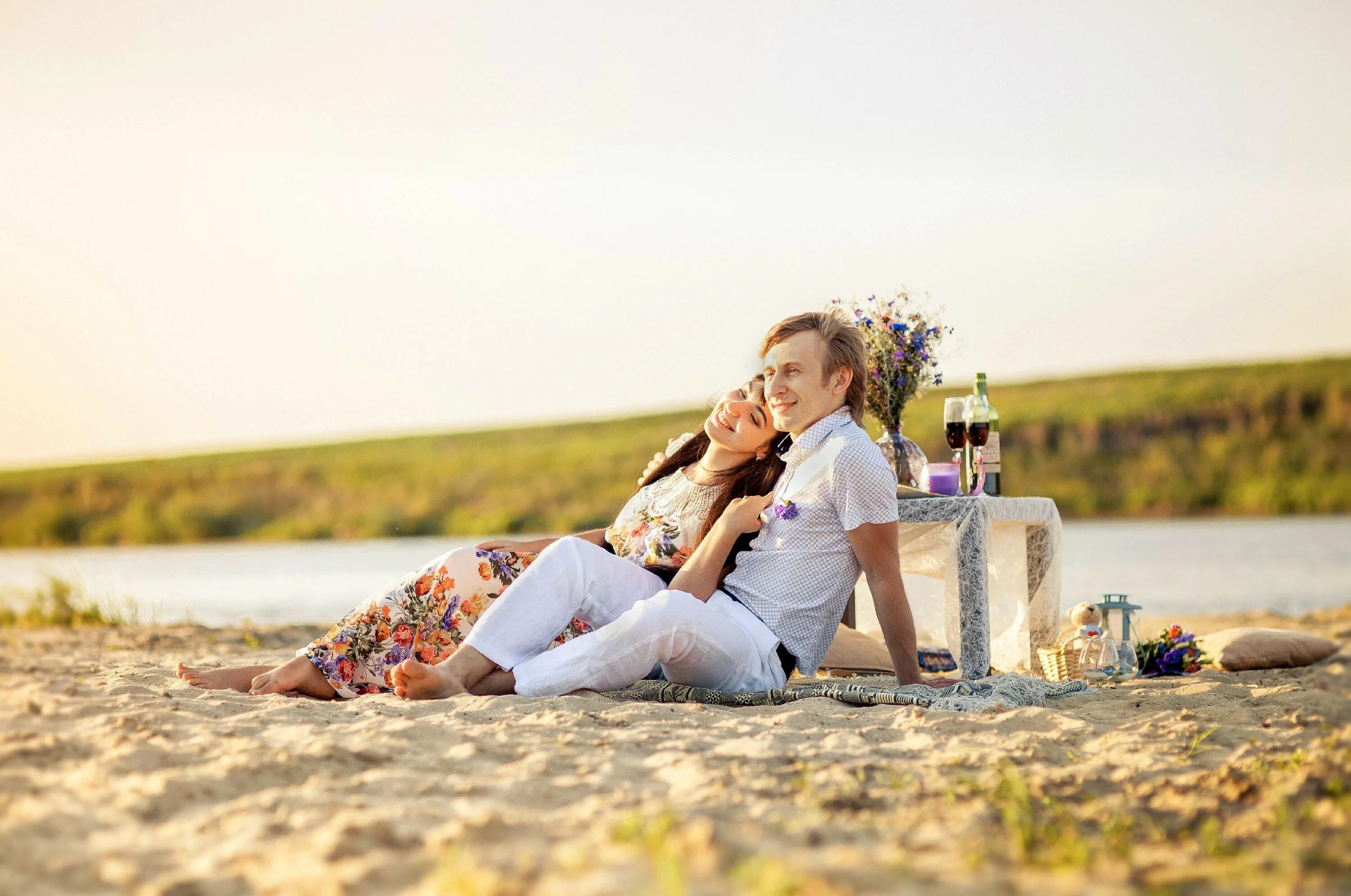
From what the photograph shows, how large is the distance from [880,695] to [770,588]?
487mm

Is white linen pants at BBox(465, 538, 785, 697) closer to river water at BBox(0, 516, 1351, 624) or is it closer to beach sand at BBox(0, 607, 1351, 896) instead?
beach sand at BBox(0, 607, 1351, 896)

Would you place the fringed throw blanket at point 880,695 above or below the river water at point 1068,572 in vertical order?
above

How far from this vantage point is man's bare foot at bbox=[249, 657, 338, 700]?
3.49 m

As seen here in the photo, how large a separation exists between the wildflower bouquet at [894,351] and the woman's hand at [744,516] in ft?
4.46

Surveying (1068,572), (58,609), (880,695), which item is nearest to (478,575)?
(880,695)

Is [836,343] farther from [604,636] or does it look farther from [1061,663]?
[1061,663]

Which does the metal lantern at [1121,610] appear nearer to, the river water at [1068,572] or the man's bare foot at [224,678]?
the river water at [1068,572]

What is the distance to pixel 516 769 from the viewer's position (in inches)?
89.7

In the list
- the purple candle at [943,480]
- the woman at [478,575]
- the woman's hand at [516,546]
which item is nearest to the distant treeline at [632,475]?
the purple candle at [943,480]

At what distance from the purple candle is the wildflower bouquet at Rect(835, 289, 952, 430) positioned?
0.43 metres

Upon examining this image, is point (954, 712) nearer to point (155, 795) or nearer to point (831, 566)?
point (831, 566)

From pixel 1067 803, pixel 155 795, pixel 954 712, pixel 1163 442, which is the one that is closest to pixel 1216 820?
pixel 1067 803

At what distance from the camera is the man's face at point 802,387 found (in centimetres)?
363

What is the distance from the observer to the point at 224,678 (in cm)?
356
